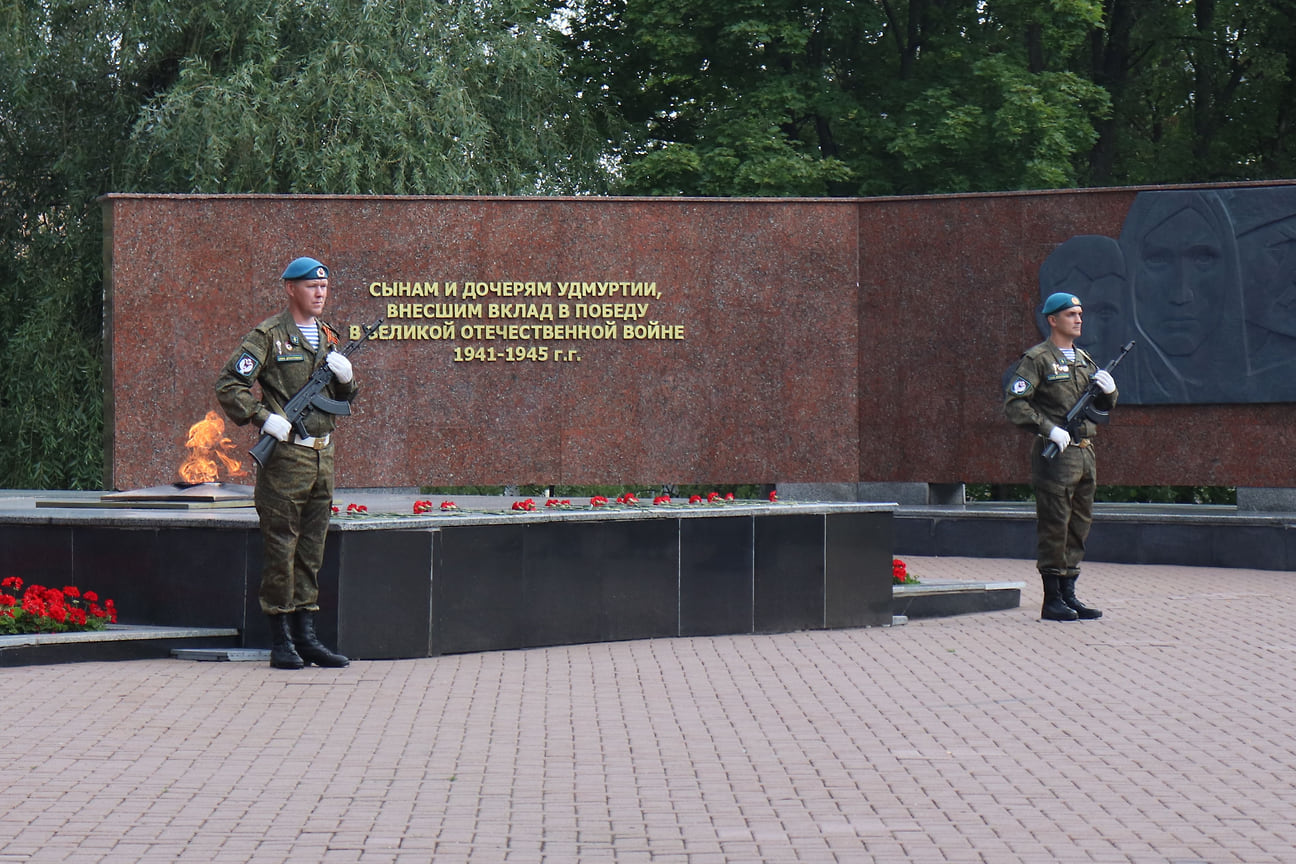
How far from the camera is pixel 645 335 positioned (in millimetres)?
15789

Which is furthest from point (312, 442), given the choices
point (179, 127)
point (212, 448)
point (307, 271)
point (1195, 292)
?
point (179, 127)

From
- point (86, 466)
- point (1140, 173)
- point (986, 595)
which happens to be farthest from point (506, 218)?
point (1140, 173)

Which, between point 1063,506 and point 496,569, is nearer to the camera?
point 496,569

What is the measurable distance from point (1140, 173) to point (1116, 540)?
13.3m

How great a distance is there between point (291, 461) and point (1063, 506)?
5.36 metres

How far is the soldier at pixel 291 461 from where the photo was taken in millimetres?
9109

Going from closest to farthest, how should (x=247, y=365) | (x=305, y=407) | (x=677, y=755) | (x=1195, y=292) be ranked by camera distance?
Answer: (x=677, y=755) → (x=247, y=365) → (x=305, y=407) → (x=1195, y=292)

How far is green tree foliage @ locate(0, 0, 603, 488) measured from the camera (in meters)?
21.6

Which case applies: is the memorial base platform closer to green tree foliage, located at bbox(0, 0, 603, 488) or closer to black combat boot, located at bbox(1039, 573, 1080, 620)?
black combat boot, located at bbox(1039, 573, 1080, 620)

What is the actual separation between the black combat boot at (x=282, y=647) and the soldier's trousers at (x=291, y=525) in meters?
0.07

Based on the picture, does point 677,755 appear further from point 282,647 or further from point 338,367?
point 338,367

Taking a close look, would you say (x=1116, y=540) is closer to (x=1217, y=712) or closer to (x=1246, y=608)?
(x=1246, y=608)

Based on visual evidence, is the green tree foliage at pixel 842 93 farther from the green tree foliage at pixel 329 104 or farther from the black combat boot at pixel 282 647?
the black combat boot at pixel 282 647

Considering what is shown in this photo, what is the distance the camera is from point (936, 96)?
84.3 feet
